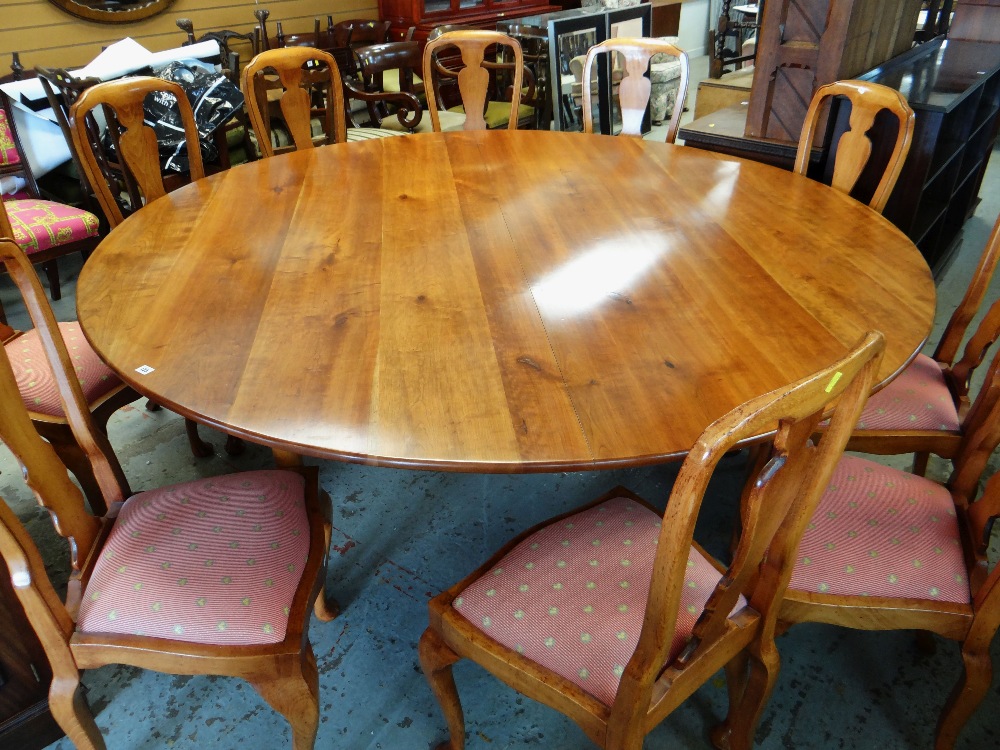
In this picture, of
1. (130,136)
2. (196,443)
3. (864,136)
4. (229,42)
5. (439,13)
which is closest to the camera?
(864,136)

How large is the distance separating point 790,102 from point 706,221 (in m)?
1.21

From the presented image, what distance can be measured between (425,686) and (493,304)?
0.82m

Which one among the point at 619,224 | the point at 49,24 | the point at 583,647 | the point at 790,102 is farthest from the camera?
the point at 49,24

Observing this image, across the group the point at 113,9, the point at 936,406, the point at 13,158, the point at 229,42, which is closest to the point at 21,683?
the point at 936,406

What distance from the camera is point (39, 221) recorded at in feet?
8.55

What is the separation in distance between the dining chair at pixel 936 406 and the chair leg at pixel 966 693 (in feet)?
1.51

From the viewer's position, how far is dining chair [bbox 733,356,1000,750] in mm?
1048

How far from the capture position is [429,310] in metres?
1.18

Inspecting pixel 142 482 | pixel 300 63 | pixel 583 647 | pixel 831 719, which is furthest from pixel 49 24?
pixel 831 719

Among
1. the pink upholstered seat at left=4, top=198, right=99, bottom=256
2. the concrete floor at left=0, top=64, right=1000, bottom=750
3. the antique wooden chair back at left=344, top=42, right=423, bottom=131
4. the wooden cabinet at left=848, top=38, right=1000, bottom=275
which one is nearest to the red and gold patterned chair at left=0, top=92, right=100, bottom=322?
the pink upholstered seat at left=4, top=198, right=99, bottom=256

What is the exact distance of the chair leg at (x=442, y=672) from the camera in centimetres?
106

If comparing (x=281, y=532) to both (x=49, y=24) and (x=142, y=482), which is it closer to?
(x=142, y=482)

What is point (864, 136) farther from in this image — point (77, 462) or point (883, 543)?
point (77, 462)

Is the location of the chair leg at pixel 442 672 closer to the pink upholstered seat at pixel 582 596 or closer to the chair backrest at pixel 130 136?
the pink upholstered seat at pixel 582 596
